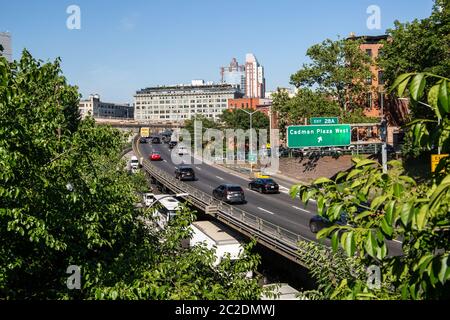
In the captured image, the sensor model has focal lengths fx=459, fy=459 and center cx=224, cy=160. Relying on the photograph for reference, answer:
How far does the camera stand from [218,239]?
2702cm

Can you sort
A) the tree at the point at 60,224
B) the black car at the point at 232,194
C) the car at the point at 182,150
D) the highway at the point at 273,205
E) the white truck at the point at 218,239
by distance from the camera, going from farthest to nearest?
the car at the point at 182,150 < the black car at the point at 232,194 < the highway at the point at 273,205 < the white truck at the point at 218,239 < the tree at the point at 60,224

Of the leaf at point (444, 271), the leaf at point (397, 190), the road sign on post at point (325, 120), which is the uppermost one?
the road sign on post at point (325, 120)

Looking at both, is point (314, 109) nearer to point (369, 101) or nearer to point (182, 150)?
point (369, 101)

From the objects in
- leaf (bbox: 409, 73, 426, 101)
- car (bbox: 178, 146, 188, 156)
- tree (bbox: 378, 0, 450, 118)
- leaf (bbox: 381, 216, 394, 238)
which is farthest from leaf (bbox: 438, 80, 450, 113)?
car (bbox: 178, 146, 188, 156)

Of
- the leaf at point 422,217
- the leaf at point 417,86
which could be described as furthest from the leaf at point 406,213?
the leaf at point 417,86

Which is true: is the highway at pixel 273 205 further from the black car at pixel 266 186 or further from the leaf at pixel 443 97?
the leaf at pixel 443 97

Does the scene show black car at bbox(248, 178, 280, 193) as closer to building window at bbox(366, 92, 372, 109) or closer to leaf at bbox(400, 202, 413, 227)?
building window at bbox(366, 92, 372, 109)

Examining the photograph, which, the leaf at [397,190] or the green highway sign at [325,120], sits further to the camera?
the green highway sign at [325,120]

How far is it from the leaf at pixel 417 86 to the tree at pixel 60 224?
16.8ft

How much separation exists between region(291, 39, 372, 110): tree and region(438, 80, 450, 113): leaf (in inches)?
2122

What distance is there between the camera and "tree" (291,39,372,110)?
55406 mm

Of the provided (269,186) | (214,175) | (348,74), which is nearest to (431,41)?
(348,74)

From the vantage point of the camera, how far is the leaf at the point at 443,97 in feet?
9.91
